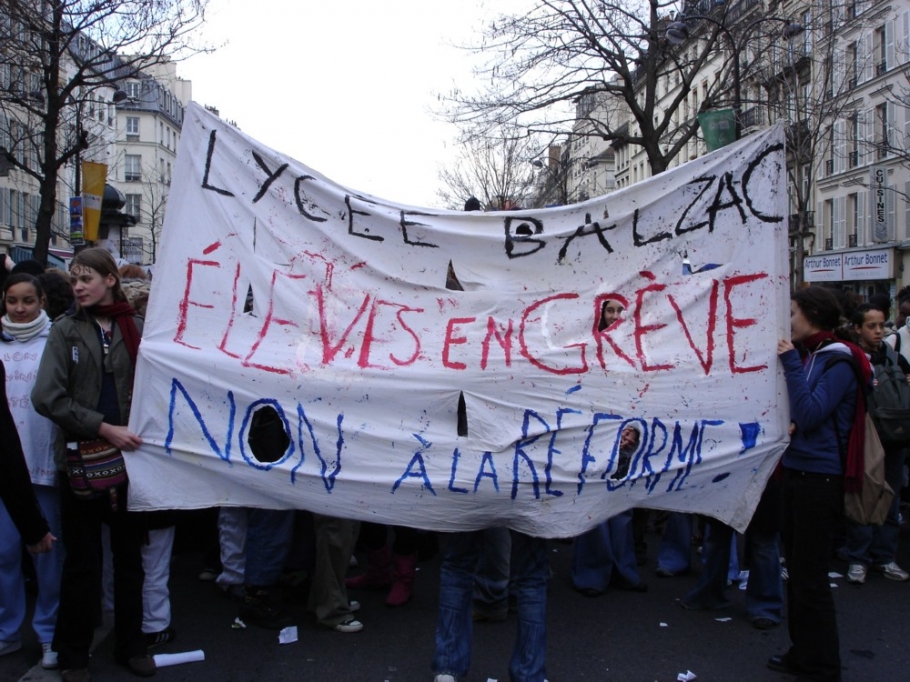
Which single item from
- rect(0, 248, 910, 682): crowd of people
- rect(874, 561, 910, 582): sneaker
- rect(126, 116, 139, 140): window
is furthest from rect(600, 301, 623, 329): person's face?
rect(126, 116, 139, 140): window

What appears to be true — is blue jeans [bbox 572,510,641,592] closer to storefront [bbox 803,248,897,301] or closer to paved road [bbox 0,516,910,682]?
paved road [bbox 0,516,910,682]

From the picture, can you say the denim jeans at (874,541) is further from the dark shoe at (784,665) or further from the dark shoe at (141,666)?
the dark shoe at (141,666)

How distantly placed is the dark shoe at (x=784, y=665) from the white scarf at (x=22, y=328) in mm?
4055

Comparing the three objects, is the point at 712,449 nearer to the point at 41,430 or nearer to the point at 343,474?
the point at 343,474

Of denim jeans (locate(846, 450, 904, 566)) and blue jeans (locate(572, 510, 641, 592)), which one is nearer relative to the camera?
blue jeans (locate(572, 510, 641, 592))

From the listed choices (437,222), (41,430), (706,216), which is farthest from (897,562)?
(41,430)

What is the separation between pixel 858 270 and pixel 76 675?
3664 centimetres

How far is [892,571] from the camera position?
581 cm

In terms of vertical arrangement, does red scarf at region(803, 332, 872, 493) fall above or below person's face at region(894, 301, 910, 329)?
below

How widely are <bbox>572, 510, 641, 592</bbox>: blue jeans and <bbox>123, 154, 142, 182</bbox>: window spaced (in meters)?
67.2

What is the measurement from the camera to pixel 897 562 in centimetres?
613

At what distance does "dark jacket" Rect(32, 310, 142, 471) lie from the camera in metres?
3.85

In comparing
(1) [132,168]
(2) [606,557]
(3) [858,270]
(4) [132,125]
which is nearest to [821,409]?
(2) [606,557]

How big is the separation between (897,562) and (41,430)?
5.66 m
